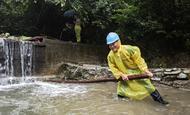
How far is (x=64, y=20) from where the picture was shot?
1448 centimetres

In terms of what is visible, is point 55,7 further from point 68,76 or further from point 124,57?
point 124,57

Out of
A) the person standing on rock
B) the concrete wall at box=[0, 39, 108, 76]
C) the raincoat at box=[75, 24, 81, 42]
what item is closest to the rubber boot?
the person standing on rock

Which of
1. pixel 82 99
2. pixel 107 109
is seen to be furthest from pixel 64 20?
pixel 107 109

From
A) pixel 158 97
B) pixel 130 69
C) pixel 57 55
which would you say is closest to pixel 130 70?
pixel 130 69

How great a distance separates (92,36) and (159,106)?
20.3 ft

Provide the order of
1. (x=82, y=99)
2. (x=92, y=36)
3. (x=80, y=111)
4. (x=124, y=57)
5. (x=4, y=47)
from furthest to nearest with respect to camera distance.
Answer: (x=92, y=36) → (x=4, y=47) → (x=82, y=99) → (x=124, y=57) → (x=80, y=111)

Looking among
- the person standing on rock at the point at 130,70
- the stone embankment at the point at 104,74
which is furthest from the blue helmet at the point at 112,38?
the stone embankment at the point at 104,74

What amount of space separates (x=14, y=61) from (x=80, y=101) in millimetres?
3715

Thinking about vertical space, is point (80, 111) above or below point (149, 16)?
below

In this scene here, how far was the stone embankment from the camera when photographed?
10.7 meters

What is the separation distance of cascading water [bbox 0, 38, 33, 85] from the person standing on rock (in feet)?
13.4

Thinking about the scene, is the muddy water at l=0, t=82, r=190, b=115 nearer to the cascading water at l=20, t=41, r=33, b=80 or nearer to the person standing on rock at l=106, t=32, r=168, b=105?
the person standing on rock at l=106, t=32, r=168, b=105

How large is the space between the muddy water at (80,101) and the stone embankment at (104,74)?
0.44 metres

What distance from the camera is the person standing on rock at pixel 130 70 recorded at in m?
8.46
